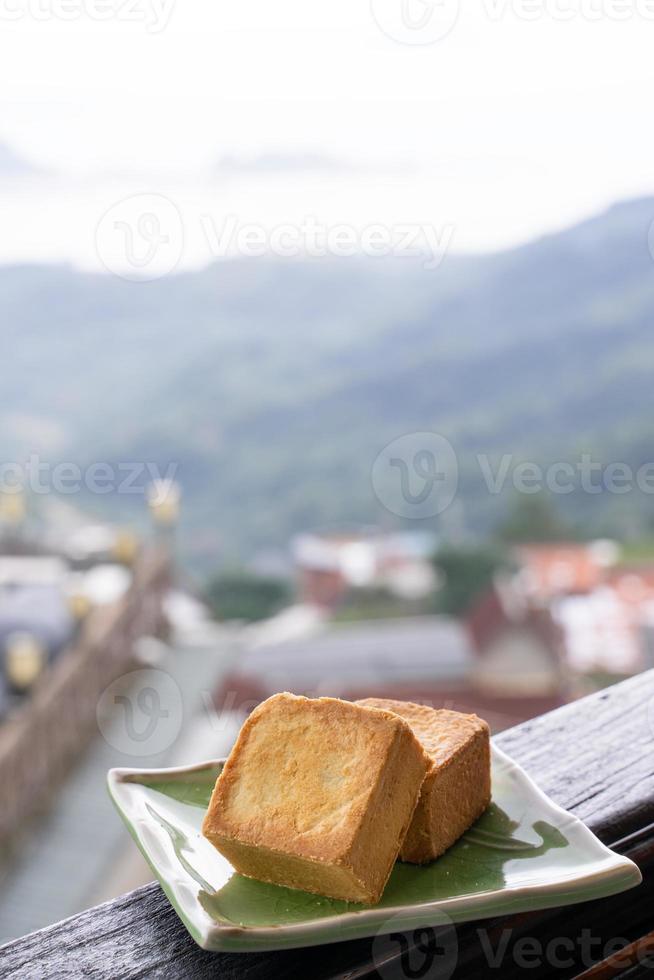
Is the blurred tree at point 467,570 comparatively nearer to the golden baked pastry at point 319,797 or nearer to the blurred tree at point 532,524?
the blurred tree at point 532,524

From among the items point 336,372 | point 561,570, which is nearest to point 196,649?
point 561,570

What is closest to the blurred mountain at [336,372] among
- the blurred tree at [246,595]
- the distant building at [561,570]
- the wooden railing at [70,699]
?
the blurred tree at [246,595]

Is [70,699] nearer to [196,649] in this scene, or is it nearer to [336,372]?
[196,649]

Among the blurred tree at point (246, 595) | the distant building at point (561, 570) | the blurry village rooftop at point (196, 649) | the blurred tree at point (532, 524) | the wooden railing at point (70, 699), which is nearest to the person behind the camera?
the wooden railing at point (70, 699)

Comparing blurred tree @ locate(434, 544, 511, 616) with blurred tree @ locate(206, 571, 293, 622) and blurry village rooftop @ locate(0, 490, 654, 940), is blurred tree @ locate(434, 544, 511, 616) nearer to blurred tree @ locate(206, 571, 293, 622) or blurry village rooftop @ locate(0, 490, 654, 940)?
blurry village rooftop @ locate(0, 490, 654, 940)

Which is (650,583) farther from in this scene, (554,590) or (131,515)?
(131,515)

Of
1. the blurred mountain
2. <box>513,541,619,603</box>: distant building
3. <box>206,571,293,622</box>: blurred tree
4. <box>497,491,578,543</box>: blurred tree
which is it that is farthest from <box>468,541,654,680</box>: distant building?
<box>206,571,293,622</box>: blurred tree
